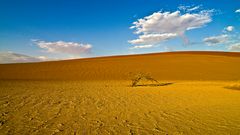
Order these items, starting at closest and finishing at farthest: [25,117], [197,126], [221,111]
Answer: [197,126], [25,117], [221,111]

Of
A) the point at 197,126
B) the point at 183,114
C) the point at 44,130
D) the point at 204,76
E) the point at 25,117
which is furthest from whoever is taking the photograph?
the point at 204,76

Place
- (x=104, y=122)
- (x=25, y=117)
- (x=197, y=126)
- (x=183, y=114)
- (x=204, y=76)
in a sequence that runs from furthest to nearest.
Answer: (x=204, y=76)
(x=183, y=114)
(x=25, y=117)
(x=104, y=122)
(x=197, y=126)

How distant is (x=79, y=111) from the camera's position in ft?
22.6

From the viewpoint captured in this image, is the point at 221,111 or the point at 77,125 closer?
the point at 77,125

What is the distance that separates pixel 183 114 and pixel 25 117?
605 centimetres

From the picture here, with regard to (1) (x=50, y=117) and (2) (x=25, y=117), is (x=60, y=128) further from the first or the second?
(2) (x=25, y=117)

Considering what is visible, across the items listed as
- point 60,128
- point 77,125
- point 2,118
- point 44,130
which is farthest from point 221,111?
point 2,118

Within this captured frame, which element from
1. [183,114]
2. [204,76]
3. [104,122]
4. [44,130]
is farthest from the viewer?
[204,76]

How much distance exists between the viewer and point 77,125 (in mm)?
5258

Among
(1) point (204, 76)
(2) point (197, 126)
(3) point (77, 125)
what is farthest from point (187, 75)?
(3) point (77, 125)

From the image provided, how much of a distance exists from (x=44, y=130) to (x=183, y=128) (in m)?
4.22

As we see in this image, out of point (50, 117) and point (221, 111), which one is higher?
point (50, 117)

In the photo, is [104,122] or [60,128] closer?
[60,128]

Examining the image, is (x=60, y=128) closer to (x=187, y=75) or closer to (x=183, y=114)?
(x=183, y=114)
